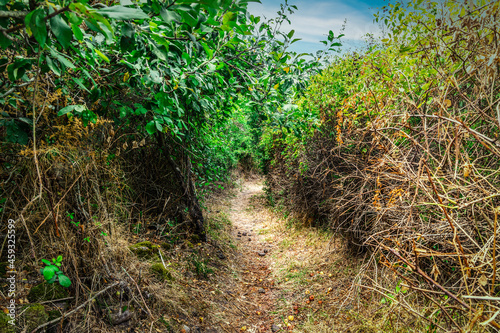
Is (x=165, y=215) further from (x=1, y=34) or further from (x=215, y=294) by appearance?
(x=1, y=34)

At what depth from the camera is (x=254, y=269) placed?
5656mm

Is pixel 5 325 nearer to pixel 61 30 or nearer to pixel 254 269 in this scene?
pixel 61 30

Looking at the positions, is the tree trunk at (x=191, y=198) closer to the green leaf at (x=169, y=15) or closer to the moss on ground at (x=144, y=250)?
the moss on ground at (x=144, y=250)

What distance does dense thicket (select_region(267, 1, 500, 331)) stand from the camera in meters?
1.81

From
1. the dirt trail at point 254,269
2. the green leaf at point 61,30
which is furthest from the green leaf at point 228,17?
the dirt trail at point 254,269

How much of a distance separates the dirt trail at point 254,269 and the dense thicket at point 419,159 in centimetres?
131

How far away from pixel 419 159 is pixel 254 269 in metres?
4.07

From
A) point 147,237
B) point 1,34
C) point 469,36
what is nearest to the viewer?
point 1,34

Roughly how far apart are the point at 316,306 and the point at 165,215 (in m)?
3.28

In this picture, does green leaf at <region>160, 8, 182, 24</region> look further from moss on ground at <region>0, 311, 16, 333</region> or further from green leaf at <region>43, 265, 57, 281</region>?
moss on ground at <region>0, 311, 16, 333</region>

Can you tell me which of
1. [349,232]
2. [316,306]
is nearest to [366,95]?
[349,232]

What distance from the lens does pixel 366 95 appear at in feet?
11.8

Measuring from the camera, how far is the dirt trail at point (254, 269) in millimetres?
4008

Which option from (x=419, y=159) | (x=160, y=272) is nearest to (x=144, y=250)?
(x=160, y=272)
